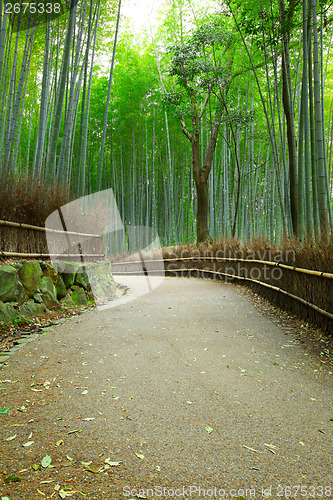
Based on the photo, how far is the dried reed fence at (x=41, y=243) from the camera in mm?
3128

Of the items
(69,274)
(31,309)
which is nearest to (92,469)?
(31,309)

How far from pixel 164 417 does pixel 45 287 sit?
2323 millimetres

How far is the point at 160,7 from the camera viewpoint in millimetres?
8898

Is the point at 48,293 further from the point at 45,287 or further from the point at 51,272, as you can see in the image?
the point at 51,272

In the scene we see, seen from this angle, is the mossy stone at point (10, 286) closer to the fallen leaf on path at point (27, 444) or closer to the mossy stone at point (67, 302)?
Result: the mossy stone at point (67, 302)

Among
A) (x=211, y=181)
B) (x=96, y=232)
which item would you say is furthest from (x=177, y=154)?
(x=96, y=232)

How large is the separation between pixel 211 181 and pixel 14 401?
357 inches

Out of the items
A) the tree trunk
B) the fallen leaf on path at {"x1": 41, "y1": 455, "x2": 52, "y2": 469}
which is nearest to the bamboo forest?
the tree trunk

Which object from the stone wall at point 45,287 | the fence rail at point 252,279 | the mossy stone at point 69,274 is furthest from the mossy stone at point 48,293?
the fence rail at point 252,279

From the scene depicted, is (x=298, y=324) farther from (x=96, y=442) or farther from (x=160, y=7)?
(x=160, y=7)

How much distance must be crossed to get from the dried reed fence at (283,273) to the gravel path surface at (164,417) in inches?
20.2

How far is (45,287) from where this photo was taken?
3475 millimetres

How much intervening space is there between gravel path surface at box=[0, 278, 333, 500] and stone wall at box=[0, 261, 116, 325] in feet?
1.34

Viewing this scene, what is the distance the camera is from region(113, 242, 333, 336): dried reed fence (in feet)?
9.31
